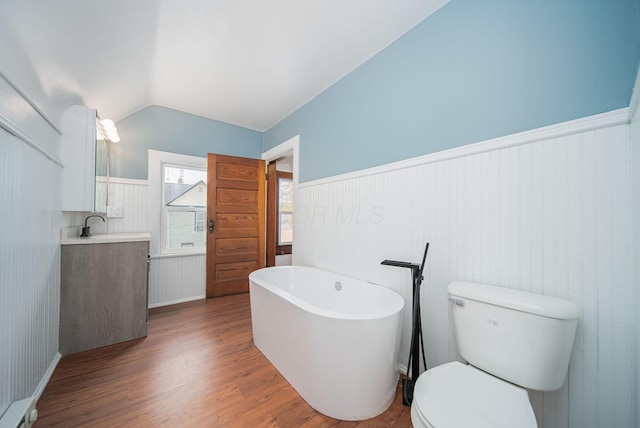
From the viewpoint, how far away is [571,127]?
1013 millimetres

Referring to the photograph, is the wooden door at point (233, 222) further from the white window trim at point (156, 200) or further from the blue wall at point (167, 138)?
the white window trim at point (156, 200)

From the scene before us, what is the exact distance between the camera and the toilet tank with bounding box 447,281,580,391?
893 millimetres

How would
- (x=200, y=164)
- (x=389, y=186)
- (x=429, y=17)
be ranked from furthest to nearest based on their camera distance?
1. (x=200, y=164)
2. (x=389, y=186)
3. (x=429, y=17)

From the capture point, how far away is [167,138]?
9.53 ft

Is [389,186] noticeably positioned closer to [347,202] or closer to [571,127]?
[347,202]

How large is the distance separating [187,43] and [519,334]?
110 inches

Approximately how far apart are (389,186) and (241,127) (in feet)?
8.90

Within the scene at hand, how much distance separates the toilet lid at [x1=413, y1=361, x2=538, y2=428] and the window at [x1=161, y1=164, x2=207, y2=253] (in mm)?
3098

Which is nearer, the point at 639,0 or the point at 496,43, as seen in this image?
the point at 639,0

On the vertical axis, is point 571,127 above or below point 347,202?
above

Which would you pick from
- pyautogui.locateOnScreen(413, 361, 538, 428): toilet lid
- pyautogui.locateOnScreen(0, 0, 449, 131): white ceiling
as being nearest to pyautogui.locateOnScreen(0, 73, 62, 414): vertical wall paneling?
pyautogui.locateOnScreen(0, 0, 449, 131): white ceiling

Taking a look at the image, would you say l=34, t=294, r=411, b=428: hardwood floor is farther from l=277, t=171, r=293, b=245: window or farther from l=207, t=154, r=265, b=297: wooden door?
l=277, t=171, r=293, b=245: window

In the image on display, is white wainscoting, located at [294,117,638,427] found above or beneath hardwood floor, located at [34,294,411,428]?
above

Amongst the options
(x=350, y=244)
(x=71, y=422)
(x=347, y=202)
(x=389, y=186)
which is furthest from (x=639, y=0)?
(x=71, y=422)
